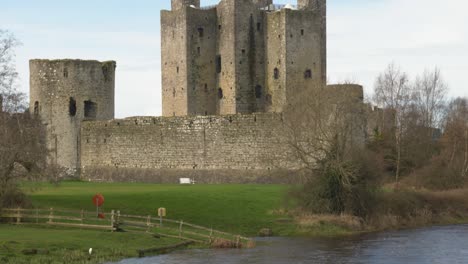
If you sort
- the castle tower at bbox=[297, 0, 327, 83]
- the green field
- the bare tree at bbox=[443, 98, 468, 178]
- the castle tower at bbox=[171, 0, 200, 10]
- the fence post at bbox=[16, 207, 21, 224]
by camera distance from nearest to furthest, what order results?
1. the green field
2. the fence post at bbox=[16, 207, 21, 224]
3. the bare tree at bbox=[443, 98, 468, 178]
4. the castle tower at bbox=[297, 0, 327, 83]
5. the castle tower at bbox=[171, 0, 200, 10]

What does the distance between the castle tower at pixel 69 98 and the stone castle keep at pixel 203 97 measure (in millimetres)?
56

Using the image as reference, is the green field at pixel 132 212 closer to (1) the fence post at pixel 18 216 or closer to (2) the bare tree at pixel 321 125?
(1) the fence post at pixel 18 216

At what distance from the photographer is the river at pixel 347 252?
3353cm

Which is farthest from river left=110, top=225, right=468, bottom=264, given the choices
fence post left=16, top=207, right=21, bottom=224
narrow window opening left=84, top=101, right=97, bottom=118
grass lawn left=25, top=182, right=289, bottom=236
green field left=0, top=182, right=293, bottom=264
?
narrow window opening left=84, top=101, right=97, bottom=118

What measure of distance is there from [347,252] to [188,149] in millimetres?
23497

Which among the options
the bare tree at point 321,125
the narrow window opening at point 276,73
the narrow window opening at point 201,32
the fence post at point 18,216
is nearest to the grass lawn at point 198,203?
the bare tree at point 321,125

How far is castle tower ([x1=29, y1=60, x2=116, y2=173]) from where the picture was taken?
6238cm

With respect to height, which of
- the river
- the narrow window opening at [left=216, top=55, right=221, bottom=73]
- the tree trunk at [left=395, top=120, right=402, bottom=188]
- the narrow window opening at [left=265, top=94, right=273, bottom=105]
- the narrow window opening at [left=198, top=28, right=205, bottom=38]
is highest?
the narrow window opening at [left=198, top=28, right=205, bottom=38]

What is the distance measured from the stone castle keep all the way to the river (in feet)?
36.8

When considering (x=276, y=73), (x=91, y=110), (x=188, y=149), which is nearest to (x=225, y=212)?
(x=188, y=149)

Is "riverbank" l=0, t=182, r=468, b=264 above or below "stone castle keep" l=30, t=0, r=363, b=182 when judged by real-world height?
below

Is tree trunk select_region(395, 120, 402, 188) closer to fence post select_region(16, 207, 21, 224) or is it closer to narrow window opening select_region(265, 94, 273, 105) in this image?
narrow window opening select_region(265, 94, 273, 105)

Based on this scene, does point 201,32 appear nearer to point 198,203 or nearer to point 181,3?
point 181,3

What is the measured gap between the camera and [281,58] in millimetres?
72000
